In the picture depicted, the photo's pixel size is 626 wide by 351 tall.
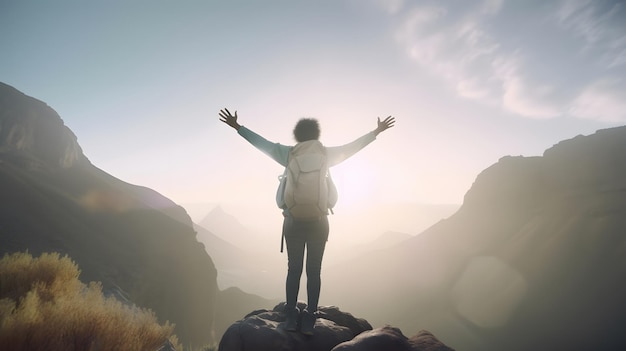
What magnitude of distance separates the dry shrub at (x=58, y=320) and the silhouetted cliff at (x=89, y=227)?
2543 centimetres

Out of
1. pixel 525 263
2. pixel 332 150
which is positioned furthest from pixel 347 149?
pixel 525 263

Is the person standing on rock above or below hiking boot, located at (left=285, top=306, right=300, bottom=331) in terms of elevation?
above

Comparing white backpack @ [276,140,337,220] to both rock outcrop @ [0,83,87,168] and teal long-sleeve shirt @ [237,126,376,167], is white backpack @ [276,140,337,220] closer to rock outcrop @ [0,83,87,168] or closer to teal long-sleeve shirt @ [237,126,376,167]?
teal long-sleeve shirt @ [237,126,376,167]

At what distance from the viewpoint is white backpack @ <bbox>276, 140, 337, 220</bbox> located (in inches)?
156

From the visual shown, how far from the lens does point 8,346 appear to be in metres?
3.09

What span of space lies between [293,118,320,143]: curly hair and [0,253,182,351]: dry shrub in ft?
11.6

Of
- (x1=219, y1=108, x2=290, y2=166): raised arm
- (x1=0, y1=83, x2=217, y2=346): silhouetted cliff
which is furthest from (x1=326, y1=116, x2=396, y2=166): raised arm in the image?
(x1=0, y1=83, x2=217, y2=346): silhouetted cliff

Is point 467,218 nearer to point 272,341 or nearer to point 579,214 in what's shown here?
point 579,214

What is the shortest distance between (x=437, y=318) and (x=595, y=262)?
3906 cm

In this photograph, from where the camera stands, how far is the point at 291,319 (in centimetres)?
424

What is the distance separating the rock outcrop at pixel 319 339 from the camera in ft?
11.6

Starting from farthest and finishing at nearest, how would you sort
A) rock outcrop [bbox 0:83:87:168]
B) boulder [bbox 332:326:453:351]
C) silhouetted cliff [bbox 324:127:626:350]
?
1. silhouetted cliff [bbox 324:127:626:350]
2. rock outcrop [bbox 0:83:87:168]
3. boulder [bbox 332:326:453:351]

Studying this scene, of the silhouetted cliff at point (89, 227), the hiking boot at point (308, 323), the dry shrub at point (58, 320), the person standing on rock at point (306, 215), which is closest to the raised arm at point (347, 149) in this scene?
the person standing on rock at point (306, 215)

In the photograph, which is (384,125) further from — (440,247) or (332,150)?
(440,247)
